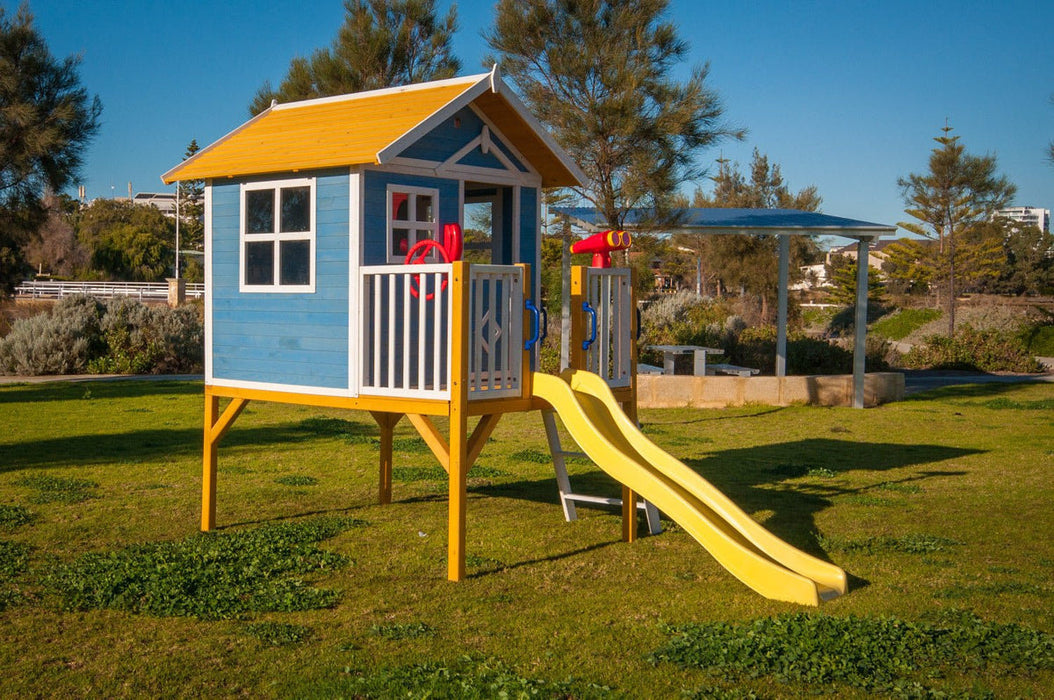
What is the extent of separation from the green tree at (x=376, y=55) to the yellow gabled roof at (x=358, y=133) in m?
11.4

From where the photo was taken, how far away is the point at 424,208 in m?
8.23

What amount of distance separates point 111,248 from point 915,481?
6495cm

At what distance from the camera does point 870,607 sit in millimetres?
6332

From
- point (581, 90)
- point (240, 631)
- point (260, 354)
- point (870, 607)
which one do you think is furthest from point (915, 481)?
point (581, 90)

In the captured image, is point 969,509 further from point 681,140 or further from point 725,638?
point 681,140

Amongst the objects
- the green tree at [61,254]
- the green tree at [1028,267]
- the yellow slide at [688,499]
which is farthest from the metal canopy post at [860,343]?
the green tree at [61,254]

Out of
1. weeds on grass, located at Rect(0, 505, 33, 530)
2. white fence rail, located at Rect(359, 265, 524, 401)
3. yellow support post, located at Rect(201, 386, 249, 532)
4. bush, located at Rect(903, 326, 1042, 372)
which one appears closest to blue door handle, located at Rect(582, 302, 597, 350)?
white fence rail, located at Rect(359, 265, 524, 401)

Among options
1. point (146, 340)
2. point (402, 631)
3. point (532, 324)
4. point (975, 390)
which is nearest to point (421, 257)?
point (532, 324)

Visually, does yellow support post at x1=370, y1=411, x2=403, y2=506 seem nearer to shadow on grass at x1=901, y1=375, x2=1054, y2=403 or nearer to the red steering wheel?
the red steering wheel

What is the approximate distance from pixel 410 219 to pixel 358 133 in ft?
2.61

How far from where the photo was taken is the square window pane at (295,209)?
26.6 feet

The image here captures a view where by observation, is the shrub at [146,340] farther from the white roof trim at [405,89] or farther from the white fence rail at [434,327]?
the white fence rail at [434,327]

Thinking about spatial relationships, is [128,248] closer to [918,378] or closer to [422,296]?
[918,378]

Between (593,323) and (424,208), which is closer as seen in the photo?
(424,208)
